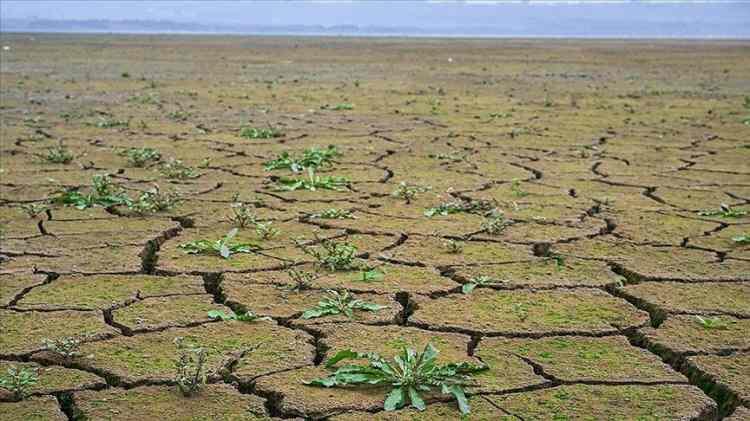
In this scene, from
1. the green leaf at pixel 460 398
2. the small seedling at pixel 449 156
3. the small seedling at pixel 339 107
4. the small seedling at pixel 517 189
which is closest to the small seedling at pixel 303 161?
the small seedling at pixel 449 156

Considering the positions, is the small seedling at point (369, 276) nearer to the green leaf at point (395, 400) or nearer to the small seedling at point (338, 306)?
the small seedling at point (338, 306)

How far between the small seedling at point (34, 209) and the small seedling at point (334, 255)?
1.41 metres

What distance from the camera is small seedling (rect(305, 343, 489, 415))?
97.2 inches

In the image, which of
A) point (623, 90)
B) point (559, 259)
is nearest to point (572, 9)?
point (623, 90)

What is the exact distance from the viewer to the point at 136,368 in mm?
2693

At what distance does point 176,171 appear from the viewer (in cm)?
578

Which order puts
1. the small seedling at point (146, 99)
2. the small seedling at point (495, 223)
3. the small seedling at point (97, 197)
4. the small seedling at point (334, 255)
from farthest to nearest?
the small seedling at point (146, 99) → the small seedling at point (97, 197) → the small seedling at point (495, 223) → the small seedling at point (334, 255)

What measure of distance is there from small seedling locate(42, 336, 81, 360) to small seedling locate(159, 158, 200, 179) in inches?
114

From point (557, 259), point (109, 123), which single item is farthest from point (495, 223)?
point (109, 123)

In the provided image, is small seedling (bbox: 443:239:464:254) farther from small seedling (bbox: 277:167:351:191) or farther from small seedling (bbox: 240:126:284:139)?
small seedling (bbox: 240:126:284:139)

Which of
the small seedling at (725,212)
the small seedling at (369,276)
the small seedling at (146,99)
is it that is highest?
the small seedling at (725,212)

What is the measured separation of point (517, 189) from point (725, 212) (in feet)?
3.57

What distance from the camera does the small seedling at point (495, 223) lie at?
14.1ft

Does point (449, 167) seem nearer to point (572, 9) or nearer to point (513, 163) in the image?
point (513, 163)
